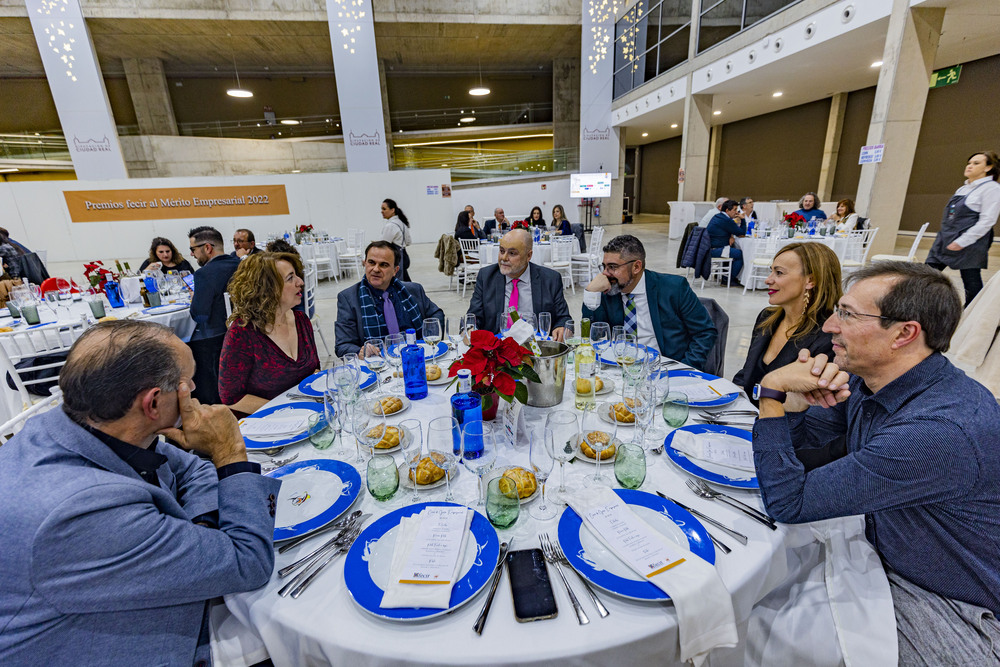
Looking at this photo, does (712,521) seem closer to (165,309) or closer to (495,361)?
(495,361)

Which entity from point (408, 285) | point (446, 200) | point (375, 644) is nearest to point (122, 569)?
point (375, 644)

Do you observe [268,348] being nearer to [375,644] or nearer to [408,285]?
[408,285]

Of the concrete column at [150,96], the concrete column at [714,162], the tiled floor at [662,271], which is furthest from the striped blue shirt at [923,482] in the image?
the concrete column at [150,96]

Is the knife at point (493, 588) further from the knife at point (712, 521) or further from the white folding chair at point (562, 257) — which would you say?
the white folding chair at point (562, 257)

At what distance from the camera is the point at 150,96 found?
13312 millimetres

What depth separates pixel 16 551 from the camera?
30.5 inches

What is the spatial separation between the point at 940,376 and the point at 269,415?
2080 mm

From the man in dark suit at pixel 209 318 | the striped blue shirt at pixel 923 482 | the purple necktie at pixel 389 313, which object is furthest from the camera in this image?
the man in dark suit at pixel 209 318

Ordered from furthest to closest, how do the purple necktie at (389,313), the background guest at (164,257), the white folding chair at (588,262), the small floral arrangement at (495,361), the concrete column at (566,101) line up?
the concrete column at (566,101)
the white folding chair at (588,262)
the background guest at (164,257)
the purple necktie at (389,313)
the small floral arrangement at (495,361)

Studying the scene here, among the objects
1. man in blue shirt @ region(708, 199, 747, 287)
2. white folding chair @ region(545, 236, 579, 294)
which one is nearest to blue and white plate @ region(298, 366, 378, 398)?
white folding chair @ region(545, 236, 579, 294)

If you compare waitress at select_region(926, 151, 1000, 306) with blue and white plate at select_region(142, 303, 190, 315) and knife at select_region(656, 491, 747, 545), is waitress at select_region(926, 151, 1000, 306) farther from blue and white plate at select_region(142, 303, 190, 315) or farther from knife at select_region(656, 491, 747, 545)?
blue and white plate at select_region(142, 303, 190, 315)

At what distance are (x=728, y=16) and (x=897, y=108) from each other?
4.71 m

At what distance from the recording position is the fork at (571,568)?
84cm

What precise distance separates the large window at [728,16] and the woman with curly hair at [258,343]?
33.1ft
